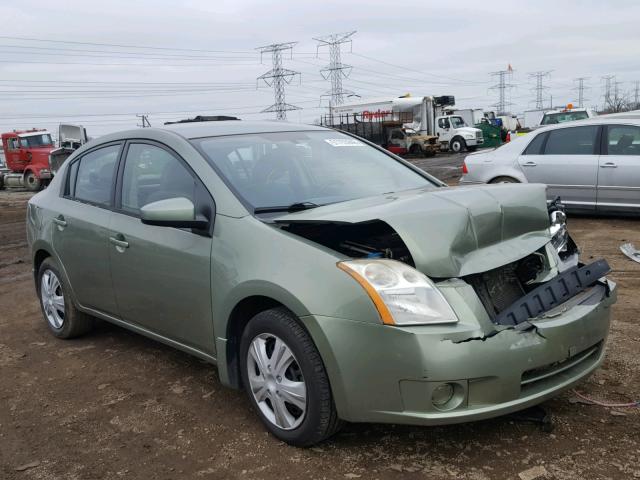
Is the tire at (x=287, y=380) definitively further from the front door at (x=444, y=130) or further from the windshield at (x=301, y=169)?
the front door at (x=444, y=130)

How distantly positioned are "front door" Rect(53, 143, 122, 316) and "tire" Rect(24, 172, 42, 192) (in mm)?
22549

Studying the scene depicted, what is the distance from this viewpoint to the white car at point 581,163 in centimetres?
872

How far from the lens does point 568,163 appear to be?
9180mm

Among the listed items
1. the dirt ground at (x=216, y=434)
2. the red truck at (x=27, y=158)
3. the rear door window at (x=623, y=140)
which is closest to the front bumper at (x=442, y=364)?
the dirt ground at (x=216, y=434)

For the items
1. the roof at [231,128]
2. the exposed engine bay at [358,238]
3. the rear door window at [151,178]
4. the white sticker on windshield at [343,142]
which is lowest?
the exposed engine bay at [358,238]

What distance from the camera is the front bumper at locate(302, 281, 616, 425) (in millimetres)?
2658

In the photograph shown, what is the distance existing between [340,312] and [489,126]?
118 ft

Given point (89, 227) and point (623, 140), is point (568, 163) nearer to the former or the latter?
point (623, 140)

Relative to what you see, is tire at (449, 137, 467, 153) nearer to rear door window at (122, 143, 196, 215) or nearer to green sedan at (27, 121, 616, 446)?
green sedan at (27, 121, 616, 446)

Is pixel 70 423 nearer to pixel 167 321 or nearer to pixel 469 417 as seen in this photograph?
pixel 167 321

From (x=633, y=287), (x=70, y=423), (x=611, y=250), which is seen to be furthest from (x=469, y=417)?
(x=611, y=250)

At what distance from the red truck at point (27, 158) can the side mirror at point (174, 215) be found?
2352 cm

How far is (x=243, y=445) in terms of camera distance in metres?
3.21

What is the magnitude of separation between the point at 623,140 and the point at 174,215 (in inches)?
293
